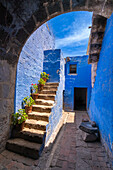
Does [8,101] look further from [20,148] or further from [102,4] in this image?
[102,4]

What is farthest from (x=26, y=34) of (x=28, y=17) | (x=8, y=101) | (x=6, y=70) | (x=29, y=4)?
(x=8, y=101)

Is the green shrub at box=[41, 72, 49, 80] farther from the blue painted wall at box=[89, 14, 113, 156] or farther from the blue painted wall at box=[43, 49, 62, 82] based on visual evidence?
the blue painted wall at box=[89, 14, 113, 156]

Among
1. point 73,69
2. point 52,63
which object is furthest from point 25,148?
point 73,69

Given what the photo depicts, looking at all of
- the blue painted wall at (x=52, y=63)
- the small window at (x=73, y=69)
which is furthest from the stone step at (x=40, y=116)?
the small window at (x=73, y=69)

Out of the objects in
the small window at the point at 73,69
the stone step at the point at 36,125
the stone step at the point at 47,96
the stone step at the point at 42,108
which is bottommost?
the stone step at the point at 36,125

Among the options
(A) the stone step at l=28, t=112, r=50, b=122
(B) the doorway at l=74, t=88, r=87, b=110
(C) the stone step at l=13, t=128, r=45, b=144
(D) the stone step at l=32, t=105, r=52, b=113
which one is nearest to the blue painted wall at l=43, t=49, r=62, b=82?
(D) the stone step at l=32, t=105, r=52, b=113

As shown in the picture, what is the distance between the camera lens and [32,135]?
2738 millimetres

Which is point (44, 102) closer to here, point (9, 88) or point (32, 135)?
point (32, 135)

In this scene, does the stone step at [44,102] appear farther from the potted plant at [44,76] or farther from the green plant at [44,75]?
the green plant at [44,75]

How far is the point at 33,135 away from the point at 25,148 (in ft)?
1.23

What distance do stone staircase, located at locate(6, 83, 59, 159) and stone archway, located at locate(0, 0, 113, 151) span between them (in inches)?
38.8

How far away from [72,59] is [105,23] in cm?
582

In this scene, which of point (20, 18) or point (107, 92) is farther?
point (107, 92)

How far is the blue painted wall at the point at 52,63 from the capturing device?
5938 mm
